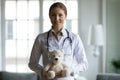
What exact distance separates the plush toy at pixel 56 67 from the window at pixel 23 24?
307 centimetres

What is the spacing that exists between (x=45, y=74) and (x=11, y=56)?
3.24 meters

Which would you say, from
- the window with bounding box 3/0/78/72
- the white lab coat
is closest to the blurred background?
the window with bounding box 3/0/78/72

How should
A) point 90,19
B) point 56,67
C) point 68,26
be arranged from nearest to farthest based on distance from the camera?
point 56,67
point 90,19
point 68,26

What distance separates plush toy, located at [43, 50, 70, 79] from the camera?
4.57 ft

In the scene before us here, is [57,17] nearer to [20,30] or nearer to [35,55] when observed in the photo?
[35,55]

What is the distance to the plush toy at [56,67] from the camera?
4.57 ft

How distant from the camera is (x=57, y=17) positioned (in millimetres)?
1442

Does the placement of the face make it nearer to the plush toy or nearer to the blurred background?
the plush toy

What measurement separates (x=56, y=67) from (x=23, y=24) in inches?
125

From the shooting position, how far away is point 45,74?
141 cm

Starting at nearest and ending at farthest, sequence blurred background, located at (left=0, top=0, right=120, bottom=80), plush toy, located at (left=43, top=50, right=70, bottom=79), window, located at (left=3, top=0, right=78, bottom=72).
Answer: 1. plush toy, located at (left=43, top=50, right=70, bottom=79)
2. blurred background, located at (left=0, top=0, right=120, bottom=80)
3. window, located at (left=3, top=0, right=78, bottom=72)

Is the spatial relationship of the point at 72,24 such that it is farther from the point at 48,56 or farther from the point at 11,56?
the point at 48,56

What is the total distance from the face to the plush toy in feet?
0.52

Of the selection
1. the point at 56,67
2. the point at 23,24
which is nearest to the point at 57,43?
the point at 56,67
